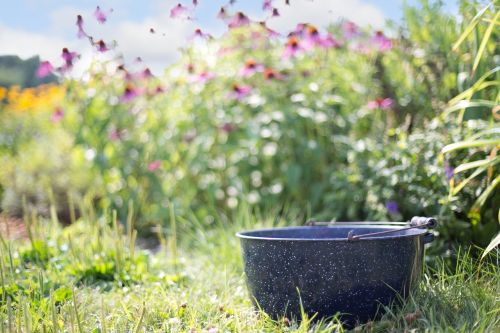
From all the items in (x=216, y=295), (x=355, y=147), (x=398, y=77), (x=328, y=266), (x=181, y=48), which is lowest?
(x=216, y=295)

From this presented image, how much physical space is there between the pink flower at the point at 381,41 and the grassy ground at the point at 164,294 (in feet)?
4.60

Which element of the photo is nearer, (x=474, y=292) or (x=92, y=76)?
(x=474, y=292)

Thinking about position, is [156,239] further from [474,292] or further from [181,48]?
[474,292]

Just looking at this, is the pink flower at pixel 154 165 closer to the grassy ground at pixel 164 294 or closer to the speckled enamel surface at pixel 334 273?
the grassy ground at pixel 164 294

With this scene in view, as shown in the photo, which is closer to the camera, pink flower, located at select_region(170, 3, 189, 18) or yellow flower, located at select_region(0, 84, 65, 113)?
pink flower, located at select_region(170, 3, 189, 18)

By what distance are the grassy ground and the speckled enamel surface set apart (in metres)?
0.06

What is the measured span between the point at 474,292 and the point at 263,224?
1621mm

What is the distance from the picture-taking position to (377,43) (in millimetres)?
3887

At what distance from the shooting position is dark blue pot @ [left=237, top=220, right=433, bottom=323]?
77.4 inches

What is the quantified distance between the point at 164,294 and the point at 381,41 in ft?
7.33

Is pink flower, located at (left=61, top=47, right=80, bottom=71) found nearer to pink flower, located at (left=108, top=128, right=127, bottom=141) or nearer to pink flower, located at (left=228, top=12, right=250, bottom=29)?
pink flower, located at (left=228, top=12, right=250, bottom=29)

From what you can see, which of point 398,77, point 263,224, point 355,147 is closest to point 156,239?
point 263,224

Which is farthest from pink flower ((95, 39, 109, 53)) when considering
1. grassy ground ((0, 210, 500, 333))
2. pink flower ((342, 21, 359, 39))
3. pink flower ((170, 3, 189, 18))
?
pink flower ((342, 21, 359, 39))

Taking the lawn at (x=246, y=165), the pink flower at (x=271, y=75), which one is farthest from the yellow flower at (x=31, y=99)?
the pink flower at (x=271, y=75)
